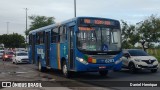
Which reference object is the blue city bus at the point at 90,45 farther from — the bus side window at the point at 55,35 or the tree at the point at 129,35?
the tree at the point at 129,35

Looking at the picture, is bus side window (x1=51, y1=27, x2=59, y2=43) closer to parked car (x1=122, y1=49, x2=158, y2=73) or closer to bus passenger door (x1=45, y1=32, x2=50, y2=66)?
bus passenger door (x1=45, y1=32, x2=50, y2=66)

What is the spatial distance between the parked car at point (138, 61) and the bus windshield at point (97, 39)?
3.62 m

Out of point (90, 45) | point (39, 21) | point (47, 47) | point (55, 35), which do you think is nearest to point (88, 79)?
point (90, 45)

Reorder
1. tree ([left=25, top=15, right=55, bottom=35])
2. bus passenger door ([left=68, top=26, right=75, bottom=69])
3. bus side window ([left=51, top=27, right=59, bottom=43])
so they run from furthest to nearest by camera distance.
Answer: tree ([left=25, top=15, right=55, bottom=35])
bus side window ([left=51, top=27, right=59, bottom=43])
bus passenger door ([left=68, top=26, right=75, bottom=69])

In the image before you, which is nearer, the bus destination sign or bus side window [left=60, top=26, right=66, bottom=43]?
the bus destination sign

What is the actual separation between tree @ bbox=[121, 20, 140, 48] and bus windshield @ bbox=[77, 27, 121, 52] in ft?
105

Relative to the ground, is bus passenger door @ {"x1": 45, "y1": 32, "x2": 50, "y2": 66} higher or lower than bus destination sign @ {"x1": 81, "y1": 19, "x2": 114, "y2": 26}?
lower

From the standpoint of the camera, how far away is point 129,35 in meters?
51.2

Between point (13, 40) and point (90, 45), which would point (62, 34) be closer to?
point (90, 45)

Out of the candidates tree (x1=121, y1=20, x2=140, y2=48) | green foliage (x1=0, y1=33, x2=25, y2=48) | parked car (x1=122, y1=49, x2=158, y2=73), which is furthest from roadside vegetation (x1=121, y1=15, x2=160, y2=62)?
green foliage (x1=0, y1=33, x2=25, y2=48)

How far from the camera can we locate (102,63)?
17.5 m

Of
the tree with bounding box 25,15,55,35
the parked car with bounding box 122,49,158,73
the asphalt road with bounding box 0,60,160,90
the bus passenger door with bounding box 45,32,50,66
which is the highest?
the tree with bounding box 25,15,55,35

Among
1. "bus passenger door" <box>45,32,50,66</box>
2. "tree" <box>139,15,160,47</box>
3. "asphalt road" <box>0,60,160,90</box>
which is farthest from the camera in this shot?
"tree" <box>139,15,160,47</box>

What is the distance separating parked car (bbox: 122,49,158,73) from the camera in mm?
20984
